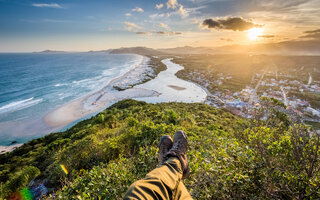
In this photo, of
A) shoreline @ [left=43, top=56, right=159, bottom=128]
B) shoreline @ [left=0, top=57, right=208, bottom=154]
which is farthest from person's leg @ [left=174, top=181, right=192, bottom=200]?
shoreline @ [left=43, top=56, right=159, bottom=128]

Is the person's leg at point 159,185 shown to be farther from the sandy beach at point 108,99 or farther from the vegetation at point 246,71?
the vegetation at point 246,71

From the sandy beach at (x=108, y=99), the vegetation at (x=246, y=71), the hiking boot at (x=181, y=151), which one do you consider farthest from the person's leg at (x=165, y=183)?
the vegetation at (x=246, y=71)

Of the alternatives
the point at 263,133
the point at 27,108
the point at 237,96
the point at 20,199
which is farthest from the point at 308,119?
the point at 27,108

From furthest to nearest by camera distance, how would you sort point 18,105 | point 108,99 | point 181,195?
point 108,99 → point 18,105 → point 181,195

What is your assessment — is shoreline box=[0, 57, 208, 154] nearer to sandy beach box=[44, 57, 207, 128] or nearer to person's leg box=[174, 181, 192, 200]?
sandy beach box=[44, 57, 207, 128]

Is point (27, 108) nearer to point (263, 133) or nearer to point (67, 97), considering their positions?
point (67, 97)

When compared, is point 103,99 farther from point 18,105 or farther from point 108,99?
point 18,105

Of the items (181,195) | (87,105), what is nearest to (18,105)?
(87,105)
